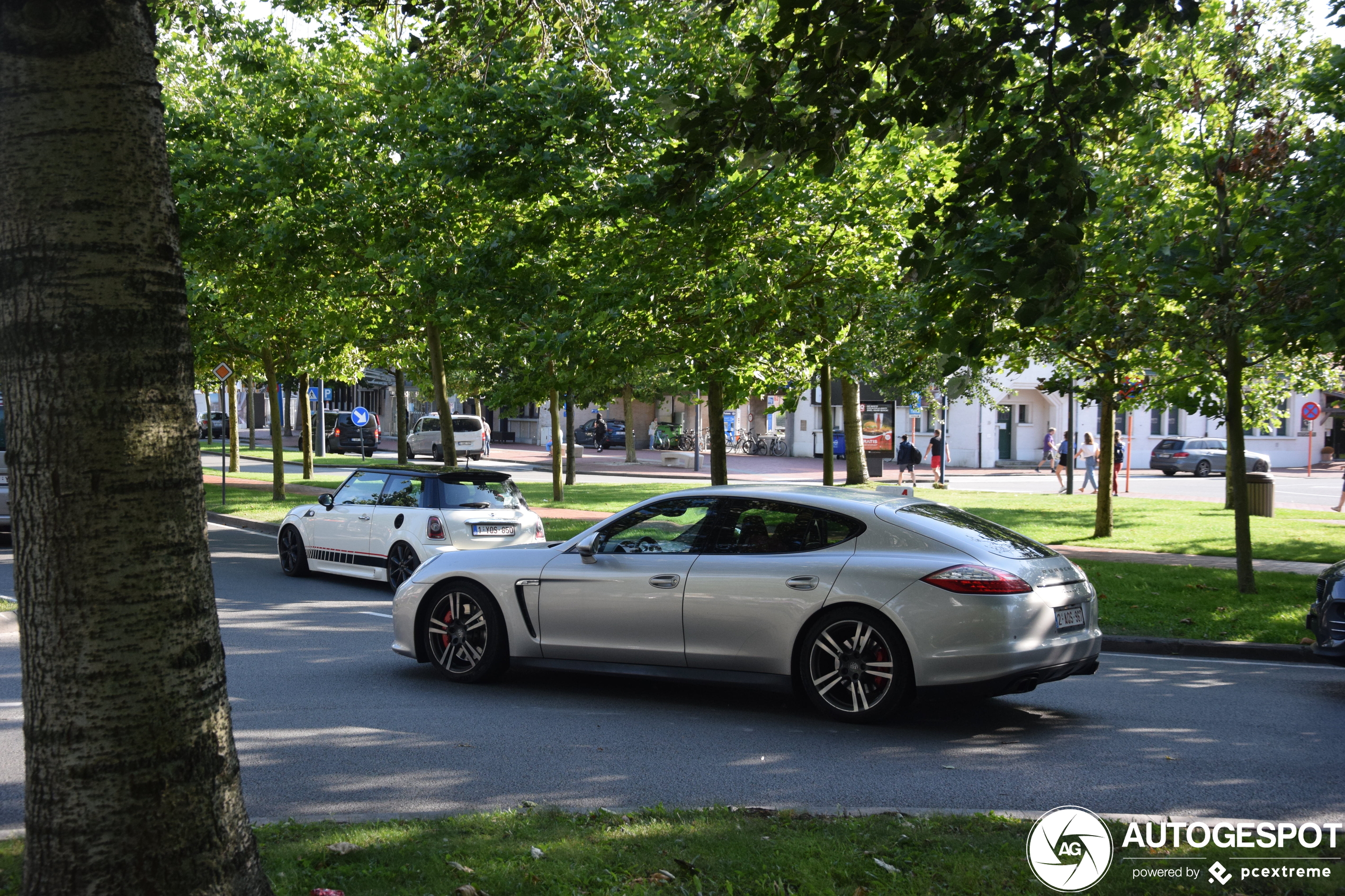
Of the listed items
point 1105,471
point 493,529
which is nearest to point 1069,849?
point 493,529

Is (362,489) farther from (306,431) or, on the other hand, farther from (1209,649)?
(306,431)

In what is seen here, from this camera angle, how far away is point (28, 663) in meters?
3.11

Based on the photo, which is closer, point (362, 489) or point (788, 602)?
point (788, 602)

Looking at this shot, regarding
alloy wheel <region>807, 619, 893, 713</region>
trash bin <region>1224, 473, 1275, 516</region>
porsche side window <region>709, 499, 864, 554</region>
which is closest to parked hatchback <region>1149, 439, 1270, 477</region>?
trash bin <region>1224, 473, 1275, 516</region>

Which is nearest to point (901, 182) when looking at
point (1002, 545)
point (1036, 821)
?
point (1002, 545)

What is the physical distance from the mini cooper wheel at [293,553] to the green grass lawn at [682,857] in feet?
34.3

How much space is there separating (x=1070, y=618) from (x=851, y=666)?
1348 mm

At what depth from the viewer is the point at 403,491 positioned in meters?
13.5

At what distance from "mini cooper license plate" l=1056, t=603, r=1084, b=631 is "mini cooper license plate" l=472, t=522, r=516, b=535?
7.62m

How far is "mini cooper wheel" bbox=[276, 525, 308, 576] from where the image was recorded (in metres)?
14.7

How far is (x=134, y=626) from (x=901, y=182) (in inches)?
571

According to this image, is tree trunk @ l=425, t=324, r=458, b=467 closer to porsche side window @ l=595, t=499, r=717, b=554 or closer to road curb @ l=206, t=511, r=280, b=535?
road curb @ l=206, t=511, r=280, b=535

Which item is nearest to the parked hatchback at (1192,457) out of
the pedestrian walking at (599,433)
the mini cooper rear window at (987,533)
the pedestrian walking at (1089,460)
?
the pedestrian walking at (1089,460)

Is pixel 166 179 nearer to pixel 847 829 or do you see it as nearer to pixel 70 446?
pixel 70 446
